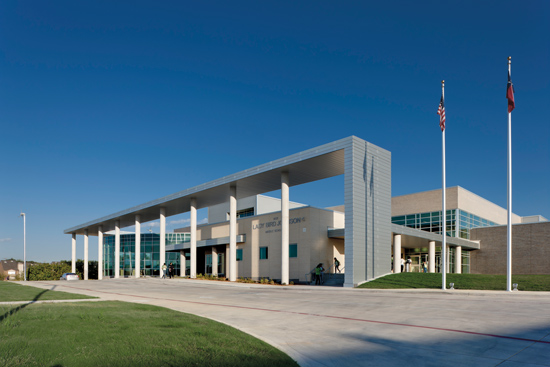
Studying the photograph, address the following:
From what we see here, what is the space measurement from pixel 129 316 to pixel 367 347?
19.9 feet

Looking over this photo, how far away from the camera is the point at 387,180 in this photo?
30.9 meters

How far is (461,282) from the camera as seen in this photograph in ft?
76.0

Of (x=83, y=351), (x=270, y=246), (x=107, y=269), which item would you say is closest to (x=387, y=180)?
(x=270, y=246)

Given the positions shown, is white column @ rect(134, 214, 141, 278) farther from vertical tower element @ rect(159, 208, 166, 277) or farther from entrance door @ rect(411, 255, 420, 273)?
entrance door @ rect(411, 255, 420, 273)

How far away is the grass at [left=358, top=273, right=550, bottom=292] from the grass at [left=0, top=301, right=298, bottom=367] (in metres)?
16.3

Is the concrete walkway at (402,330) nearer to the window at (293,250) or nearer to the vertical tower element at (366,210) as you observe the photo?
the vertical tower element at (366,210)

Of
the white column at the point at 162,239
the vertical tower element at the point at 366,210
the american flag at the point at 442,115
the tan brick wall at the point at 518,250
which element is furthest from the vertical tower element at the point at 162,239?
the tan brick wall at the point at 518,250

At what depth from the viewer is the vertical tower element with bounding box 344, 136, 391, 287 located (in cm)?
2697

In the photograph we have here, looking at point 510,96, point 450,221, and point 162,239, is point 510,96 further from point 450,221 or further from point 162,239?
point 162,239

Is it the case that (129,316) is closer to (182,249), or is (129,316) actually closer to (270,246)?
(270,246)

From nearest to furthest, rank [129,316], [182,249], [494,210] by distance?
1. [129,316]
2. [182,249]
3. [494,210]

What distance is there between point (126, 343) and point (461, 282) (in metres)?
20.3

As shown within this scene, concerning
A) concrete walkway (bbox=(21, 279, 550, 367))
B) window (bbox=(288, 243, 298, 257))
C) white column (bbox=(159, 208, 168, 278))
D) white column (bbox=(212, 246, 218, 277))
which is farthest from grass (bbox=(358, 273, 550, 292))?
white column (bbox=(159, 208, 168, 278))

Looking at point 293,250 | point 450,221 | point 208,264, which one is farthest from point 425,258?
point 208,264
